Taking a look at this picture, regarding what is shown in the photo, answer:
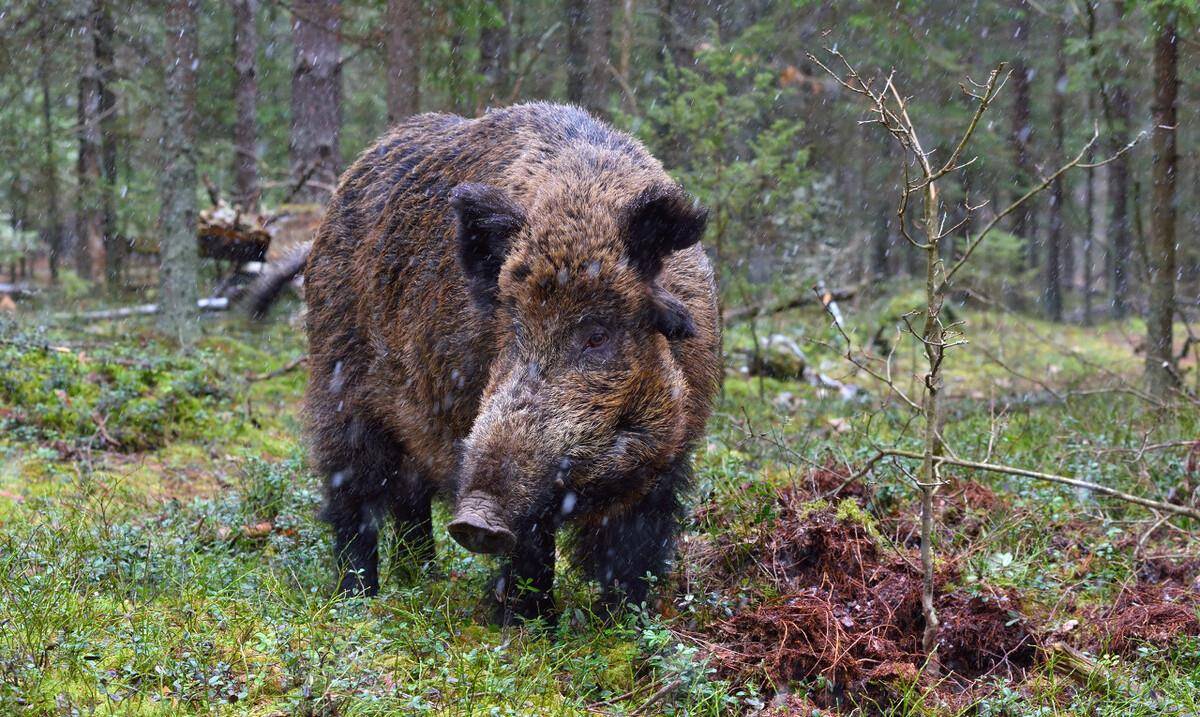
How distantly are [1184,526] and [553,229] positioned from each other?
13.1 feet

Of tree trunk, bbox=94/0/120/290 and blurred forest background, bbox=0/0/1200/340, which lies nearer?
blurred forest background, bbox=0/0/1200/340

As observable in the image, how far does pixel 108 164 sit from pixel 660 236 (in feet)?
64.7

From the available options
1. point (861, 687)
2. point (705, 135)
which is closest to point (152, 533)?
point (861, 687)

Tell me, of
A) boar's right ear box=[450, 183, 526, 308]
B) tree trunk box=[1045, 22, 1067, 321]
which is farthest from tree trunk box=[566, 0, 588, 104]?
boar's right ear box=[450, 183, 526, 308]

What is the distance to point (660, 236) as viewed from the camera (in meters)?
4.23

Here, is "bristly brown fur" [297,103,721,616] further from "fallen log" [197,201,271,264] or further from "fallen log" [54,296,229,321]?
"fallen log" [197,201,271,264]

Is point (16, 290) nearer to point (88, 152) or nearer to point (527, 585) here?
point (88, 152)

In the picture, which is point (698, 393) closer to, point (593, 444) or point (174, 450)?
point (593, 444)

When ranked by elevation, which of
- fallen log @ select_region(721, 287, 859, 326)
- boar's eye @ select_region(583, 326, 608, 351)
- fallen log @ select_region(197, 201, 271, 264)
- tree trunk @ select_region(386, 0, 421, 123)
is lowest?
fallen log @ select_region(721, 287, 859, 326)

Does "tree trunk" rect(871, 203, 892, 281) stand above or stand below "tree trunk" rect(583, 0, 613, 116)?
below

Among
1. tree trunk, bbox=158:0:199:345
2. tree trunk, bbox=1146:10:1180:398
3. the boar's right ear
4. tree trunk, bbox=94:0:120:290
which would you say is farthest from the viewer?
tree trunk, bbox=94:0:120:290

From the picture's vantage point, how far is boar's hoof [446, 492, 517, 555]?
341 centimetres

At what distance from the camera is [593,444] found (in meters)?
3.87

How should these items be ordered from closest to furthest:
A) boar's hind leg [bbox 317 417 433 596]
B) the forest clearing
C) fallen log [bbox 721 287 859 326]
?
1. the forest clearing
2. boar's hind leg [bbox 317 417 433 596]
3. fallen log [bbox 721 287 859 326]
